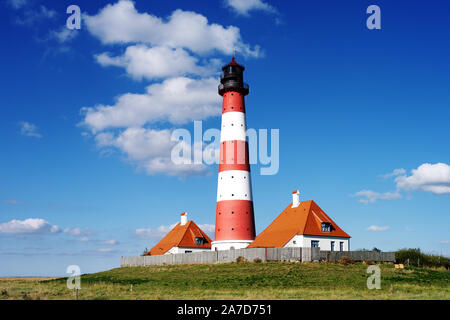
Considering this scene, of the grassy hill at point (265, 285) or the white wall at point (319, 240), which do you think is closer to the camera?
the grassy hill at point (265, 285)

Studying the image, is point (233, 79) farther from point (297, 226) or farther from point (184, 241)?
point (184, 241)

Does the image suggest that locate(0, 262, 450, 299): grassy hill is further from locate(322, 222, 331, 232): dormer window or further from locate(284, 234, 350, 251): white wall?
locate(322, 222, 331, 232): dormer window

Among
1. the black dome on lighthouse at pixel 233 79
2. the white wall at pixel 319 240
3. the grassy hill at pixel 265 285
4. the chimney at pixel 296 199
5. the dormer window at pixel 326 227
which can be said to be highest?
the black dome on lighthouse at pixel 233 79

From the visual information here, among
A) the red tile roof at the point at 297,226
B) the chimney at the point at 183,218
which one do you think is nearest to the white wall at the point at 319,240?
the red tile roof at the point at 297,226

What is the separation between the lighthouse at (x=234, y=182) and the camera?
168 feet

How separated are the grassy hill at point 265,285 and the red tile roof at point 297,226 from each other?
5.80 metres

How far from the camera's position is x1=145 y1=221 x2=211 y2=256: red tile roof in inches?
2496

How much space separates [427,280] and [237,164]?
2247 cm

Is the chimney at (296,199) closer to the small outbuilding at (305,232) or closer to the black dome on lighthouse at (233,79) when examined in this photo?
the small outbuilding at (305,232)

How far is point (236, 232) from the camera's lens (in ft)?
169

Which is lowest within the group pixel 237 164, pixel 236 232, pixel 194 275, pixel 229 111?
pixel 194 275

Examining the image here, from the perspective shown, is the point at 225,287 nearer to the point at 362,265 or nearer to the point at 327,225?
the point at 362,265
